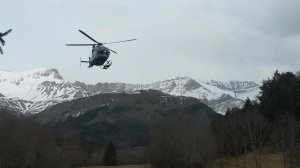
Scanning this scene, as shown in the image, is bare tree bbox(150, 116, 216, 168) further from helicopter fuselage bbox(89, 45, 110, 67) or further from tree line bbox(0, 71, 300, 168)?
helicopter fuselage bbox(89, 45, 110, 67)

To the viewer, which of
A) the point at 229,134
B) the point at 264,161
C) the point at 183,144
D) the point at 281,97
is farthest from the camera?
the point at 281,97

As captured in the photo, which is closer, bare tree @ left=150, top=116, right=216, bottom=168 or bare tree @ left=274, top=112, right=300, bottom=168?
bare tree @ left=274, top=112, right=300, bottom=168

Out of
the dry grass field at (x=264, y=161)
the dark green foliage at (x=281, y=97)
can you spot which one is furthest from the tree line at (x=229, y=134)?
the dry grass field at (x=264, y=161)

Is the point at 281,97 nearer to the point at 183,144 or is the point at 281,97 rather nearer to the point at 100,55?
the point at 183,144

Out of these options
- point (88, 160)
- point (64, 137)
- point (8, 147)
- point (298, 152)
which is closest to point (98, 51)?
point (298, 152)

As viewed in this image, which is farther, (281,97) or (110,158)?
(110,158)

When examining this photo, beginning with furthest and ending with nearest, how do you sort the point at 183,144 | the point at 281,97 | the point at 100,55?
the point at 281,97 < the point at 183,144 < the point at 100,55

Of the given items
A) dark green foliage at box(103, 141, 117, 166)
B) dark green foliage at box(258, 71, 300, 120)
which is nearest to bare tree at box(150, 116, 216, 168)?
dark green foliage at box(258, 71, 300, 120)

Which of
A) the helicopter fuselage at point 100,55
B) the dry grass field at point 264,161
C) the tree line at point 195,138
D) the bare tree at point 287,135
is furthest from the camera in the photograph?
the tree line at point 195,138

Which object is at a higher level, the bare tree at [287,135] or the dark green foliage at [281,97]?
the dark green foliage at [281,97]

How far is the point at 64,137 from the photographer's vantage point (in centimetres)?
11725

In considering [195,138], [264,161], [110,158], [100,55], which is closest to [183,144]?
[195,138]

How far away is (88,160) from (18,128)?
158 feet

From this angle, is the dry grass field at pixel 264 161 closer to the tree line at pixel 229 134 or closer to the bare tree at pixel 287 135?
the tree line at pixel 229 134
